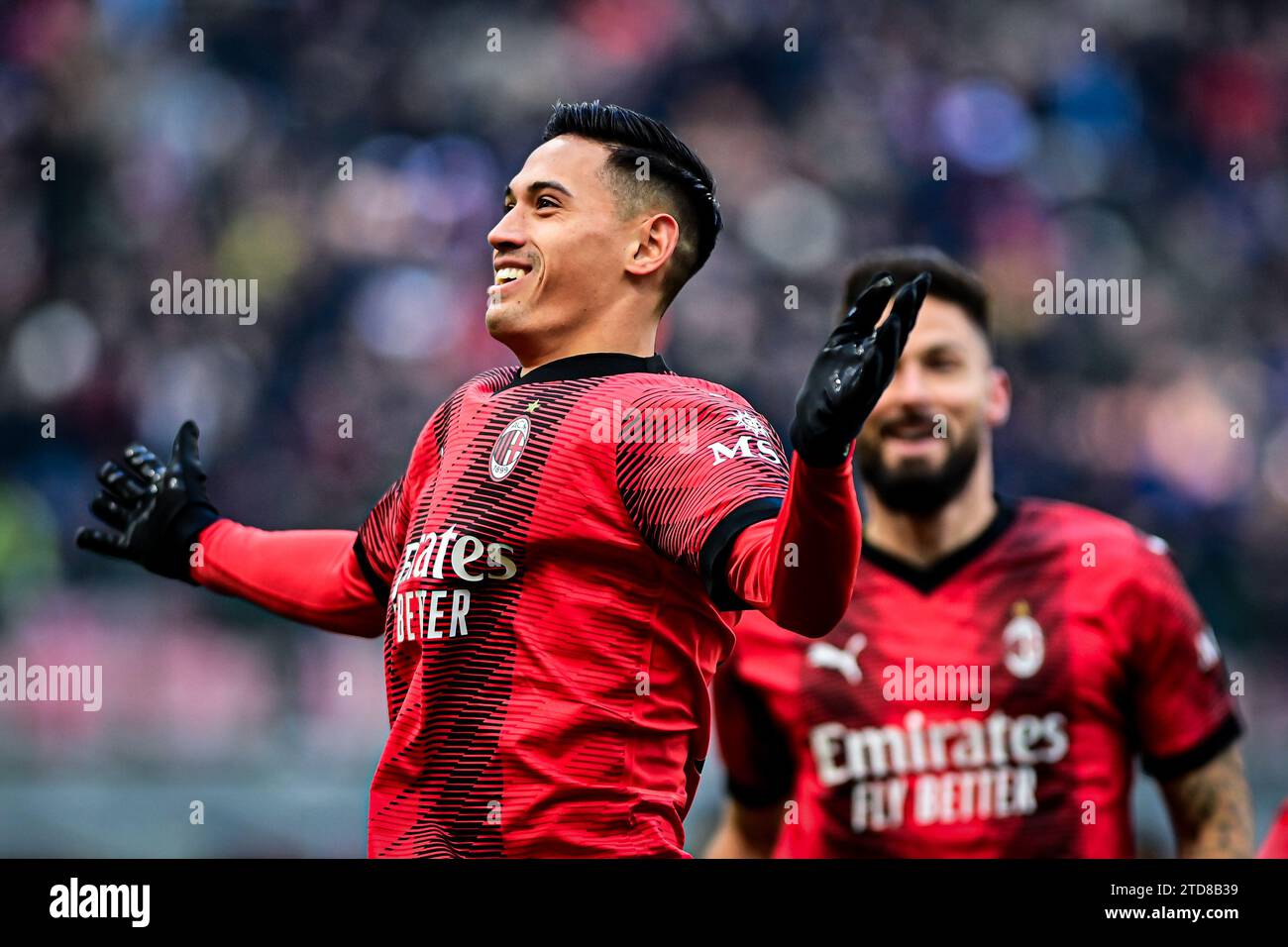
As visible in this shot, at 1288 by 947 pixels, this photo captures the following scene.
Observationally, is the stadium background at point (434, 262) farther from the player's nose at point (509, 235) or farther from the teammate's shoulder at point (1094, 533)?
the player's nose at point (509, 235)

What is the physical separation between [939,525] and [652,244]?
2131mm

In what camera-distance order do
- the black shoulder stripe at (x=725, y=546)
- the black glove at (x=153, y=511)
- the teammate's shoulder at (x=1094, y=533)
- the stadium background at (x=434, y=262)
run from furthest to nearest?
the stadium background at (x=434, y=262)
the teammate's shoulder at (x=1094, y=533)
the black glove at (x=153, y=511)
the black shoulder stripe at (x=725, y=546)

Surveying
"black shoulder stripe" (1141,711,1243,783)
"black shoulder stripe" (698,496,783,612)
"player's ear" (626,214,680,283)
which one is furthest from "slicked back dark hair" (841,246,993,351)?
"black shoulder stripe" (698,496,783,612)

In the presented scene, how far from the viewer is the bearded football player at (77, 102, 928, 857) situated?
2.64 meters

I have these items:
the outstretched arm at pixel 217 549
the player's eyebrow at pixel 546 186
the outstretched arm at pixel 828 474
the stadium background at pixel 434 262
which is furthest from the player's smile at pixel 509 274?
the stadium background at pixel 434 262

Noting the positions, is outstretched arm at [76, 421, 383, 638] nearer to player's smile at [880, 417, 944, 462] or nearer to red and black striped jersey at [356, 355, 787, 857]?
red and black striped jersey at [356, 355, 787, 857]

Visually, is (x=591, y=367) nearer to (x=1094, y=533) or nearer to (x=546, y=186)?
(x=546, y=186)

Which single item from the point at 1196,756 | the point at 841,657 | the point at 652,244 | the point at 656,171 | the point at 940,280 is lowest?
the point at 1196,756

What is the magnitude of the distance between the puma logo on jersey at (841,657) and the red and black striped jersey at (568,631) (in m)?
1.97

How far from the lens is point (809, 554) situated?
2.34 metres

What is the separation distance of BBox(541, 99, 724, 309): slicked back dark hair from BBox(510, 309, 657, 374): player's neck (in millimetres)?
88

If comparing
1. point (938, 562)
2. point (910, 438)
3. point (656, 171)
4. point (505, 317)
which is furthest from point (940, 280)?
point (505, 317)

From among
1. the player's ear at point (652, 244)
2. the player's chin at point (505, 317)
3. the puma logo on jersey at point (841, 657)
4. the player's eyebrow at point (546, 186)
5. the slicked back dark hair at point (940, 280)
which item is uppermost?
the slicked back dark hair at point (940, 280)

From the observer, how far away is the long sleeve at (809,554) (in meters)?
2.34
